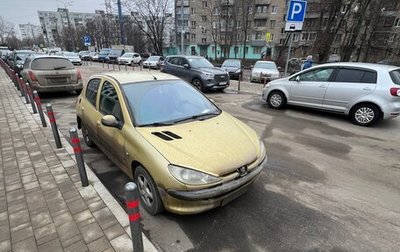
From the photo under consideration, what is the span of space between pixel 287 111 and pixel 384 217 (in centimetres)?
527

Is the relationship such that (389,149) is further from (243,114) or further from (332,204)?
(243,114)

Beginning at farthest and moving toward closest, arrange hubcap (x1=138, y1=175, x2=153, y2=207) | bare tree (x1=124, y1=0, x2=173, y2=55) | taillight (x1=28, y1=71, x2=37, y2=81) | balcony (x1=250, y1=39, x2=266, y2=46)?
1. balcony (x1=250, y1=39, x2=266, y2=46)
2. bare tree (x1=124, y1=0, x2=173, y2=55)
3. taillight (x1=28, y1=71, x2=37, y2=81)
4. hubcap (x1=138, y1=175, x2=153, y2=207)

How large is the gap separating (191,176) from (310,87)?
6.24 meters

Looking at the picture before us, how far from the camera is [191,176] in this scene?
90.5 inches

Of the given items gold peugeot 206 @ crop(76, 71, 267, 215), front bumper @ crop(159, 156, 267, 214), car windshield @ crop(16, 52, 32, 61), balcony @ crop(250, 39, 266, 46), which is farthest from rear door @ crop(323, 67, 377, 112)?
balcony @ crop(250, 39, 266, 46)

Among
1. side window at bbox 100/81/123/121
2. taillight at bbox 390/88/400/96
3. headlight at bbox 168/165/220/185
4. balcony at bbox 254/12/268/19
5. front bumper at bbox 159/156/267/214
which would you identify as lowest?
front bumper at bbox 159/156/267/214

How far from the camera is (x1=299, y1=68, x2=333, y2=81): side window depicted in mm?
6781

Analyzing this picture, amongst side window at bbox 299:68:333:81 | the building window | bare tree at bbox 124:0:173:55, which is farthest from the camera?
the building window

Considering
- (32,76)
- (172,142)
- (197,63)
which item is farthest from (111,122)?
(197,63)

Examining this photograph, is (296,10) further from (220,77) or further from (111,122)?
(111,122)

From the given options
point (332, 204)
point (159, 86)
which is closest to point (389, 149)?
point (332, 204)

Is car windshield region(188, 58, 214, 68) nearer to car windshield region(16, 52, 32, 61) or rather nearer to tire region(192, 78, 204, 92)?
tire region(192, 78, 204, 92)

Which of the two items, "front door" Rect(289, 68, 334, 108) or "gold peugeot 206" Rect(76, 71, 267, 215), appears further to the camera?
"front door" Rect(289, 68, 334, 108)

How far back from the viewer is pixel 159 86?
11.7 feet
